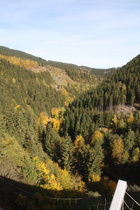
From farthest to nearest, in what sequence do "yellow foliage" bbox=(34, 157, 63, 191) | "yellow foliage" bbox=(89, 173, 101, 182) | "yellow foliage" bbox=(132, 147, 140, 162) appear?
"yellow foliage" bbox=(132, 147, 140, 162) < "yellow foliage" bbox=(89, 173, 101, 182) < "yellow foliage" bbox=(34, 157, 63, 191)

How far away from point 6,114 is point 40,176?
1165 inches

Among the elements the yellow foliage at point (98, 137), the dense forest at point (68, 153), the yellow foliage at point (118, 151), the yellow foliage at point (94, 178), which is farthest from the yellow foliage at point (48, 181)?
the yellow foliage at point (98, 137)

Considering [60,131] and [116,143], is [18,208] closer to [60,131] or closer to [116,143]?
[116,143]

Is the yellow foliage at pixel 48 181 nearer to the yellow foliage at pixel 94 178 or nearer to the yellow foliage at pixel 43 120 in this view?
the yellow foliage at pixel 94 178

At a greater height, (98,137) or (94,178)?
(98,137)

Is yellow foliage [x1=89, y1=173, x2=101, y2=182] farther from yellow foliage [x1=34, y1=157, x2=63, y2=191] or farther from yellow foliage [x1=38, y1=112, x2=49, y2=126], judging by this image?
yellow foliage [x1=38, y1=112, x2=49, y2=126]

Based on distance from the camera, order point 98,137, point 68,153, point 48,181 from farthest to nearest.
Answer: point 98,137 → point 68,153 → point 48,181

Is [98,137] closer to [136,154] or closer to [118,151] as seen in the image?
[118,151]

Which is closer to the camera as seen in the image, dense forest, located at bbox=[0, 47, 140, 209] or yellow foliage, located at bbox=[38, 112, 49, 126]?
dense forest, located at bbox=[0, 47, 140, 209]

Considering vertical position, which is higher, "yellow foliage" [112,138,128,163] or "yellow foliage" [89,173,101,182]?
"yellow foliage" [112,138,128,163]

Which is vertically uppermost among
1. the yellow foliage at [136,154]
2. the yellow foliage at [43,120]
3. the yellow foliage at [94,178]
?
the yellow foliage at [136,154]

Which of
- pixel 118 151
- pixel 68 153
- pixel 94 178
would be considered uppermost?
pixel 118 151

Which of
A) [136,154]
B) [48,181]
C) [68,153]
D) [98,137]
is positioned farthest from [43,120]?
[48,181]

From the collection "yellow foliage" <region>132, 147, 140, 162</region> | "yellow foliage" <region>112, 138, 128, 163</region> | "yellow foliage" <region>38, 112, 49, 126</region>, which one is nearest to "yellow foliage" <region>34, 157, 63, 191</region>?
"yellow foliage" <region>112, 138, 128, 163</region>
